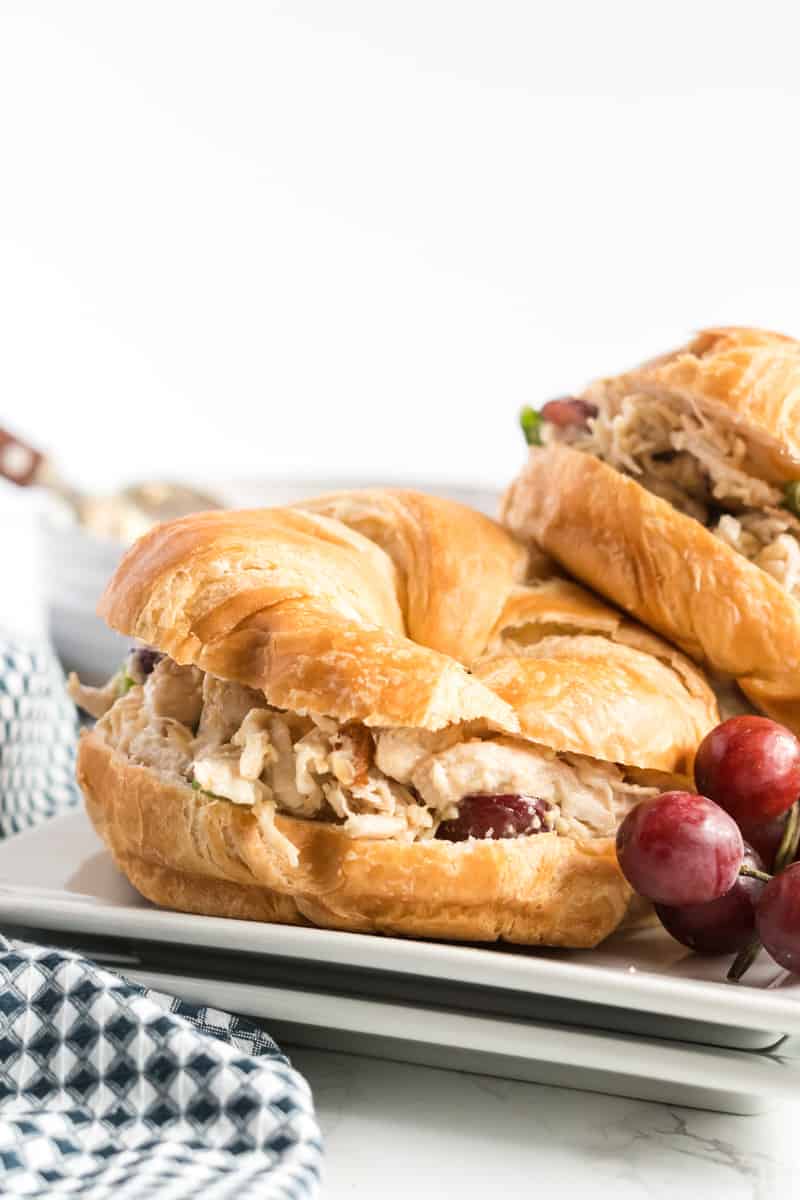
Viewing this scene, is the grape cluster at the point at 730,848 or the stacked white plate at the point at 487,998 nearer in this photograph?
the stacked white plate at the point at 487,998

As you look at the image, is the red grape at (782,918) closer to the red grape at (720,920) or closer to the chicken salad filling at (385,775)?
the red grape at (720,920)

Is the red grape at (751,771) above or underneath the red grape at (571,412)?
underneath

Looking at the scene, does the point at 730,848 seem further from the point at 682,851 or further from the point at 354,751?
the point at 354,751

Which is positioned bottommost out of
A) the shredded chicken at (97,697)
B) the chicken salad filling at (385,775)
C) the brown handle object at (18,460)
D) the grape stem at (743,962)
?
the brown handle object at (18,460)

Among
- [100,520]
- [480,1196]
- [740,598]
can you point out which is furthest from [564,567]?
[100,520]

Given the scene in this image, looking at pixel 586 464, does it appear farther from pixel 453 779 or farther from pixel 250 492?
pixel 250 492

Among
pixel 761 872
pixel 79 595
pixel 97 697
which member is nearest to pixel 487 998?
pixel 761 872

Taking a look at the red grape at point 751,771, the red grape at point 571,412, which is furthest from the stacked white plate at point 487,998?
the red grape at point 571,412
